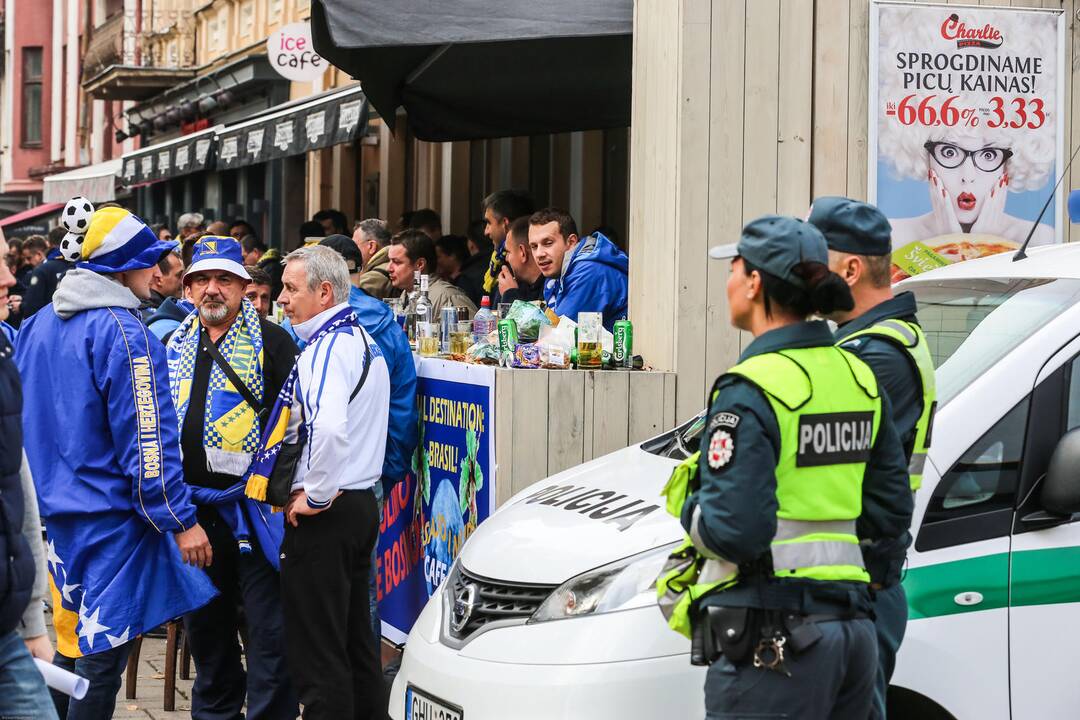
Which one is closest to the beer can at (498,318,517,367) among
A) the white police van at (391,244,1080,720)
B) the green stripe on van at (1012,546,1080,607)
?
the white police van at (391,244,1080,720)

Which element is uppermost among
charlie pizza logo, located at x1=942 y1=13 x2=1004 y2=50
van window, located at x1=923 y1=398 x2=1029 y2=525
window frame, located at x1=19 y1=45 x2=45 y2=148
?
window frame, located at x1=19 y1=45 x2=45 y2=148

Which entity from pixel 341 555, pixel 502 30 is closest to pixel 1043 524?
pixel 341 555

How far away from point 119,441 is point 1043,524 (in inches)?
119

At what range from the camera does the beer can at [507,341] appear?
23.0 feet

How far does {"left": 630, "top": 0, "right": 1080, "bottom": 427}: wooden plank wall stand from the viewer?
23.9 ft

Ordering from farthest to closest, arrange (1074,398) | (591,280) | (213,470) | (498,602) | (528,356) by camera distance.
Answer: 1. (591,280)
2. (528,356)
3. (213,470)
4. (498,602)
5. (1074,398)

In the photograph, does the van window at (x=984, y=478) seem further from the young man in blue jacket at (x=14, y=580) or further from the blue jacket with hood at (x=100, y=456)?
the blue jacket with hood at (x=100, y=456)

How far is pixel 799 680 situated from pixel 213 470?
3229mm

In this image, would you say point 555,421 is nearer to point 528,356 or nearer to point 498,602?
point 528,356

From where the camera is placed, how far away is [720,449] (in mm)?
3557

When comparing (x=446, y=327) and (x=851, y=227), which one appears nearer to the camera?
(x=851, y=227)

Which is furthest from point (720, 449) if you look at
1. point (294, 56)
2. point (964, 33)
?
point (294, 56)

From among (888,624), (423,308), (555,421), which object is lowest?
(888,624)

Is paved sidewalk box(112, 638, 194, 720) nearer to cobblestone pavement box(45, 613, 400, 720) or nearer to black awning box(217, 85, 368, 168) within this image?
cobblestone pavement box(45, 613, 400, 720)
